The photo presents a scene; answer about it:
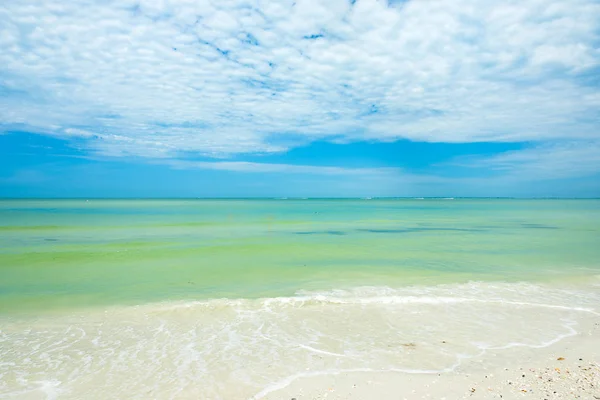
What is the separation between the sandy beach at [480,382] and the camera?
16.3 feet

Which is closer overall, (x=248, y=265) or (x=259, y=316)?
(x=259, y=316)

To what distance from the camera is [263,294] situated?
10.7 metres

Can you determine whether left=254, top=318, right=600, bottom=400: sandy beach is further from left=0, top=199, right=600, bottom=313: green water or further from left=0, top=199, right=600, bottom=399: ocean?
left=0, top=199, right=600, bottom=313: green water

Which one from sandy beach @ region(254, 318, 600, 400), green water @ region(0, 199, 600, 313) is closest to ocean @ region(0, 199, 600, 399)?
green water @ region(0, 199, 600, 313)

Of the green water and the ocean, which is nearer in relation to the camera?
the ocean

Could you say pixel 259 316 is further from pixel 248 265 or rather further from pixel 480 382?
pixel 248 265

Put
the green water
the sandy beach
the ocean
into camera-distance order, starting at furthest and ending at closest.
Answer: the green water, the ocean, the sandy beach

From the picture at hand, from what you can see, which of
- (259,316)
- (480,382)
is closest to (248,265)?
(259,316)

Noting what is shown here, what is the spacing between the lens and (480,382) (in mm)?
5309

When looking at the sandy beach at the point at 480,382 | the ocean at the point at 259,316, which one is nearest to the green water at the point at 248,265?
the ocean at the point at 259,316

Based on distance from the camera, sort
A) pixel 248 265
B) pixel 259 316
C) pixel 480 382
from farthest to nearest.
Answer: pixel 248 265 < pixel 259 316 < pixel 480 382

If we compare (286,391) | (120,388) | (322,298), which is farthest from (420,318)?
(120,388)

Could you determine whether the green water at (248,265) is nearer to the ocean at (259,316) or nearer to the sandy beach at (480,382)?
the ocean at (259,316)

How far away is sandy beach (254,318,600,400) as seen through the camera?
16.3 ft
